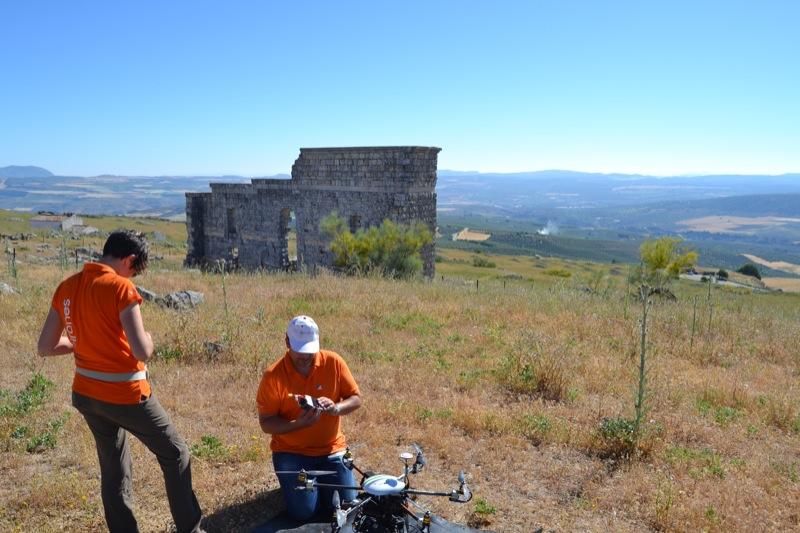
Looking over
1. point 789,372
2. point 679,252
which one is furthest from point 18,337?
point 679,252

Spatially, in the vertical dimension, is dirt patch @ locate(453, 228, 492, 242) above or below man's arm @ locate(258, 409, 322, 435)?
below

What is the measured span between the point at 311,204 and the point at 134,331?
18.5m

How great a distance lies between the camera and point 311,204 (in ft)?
71.4

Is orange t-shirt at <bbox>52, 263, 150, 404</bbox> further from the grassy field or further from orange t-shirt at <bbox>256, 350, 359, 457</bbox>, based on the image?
the grassy field

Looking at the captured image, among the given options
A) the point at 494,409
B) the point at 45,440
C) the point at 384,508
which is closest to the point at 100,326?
the point at 384,508

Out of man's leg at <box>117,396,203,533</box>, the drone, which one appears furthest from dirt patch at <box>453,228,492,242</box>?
the drone

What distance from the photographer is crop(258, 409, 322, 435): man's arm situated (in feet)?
13.4

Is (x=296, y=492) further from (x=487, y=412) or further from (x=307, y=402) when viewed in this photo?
(x=487, y=412)

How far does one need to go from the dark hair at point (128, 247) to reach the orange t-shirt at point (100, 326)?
11 cm

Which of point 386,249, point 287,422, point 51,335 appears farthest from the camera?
point 386,249

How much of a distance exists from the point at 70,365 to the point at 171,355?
1237 mm

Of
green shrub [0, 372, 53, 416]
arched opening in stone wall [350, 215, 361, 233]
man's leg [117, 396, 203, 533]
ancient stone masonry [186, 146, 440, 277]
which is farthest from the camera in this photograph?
arched opening in stone wall [350, 215, 361, 233]

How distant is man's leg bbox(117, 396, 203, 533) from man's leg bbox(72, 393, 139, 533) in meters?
0.18

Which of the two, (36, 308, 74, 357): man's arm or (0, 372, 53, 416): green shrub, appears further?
(0, 372, 53, 416): green shrub
